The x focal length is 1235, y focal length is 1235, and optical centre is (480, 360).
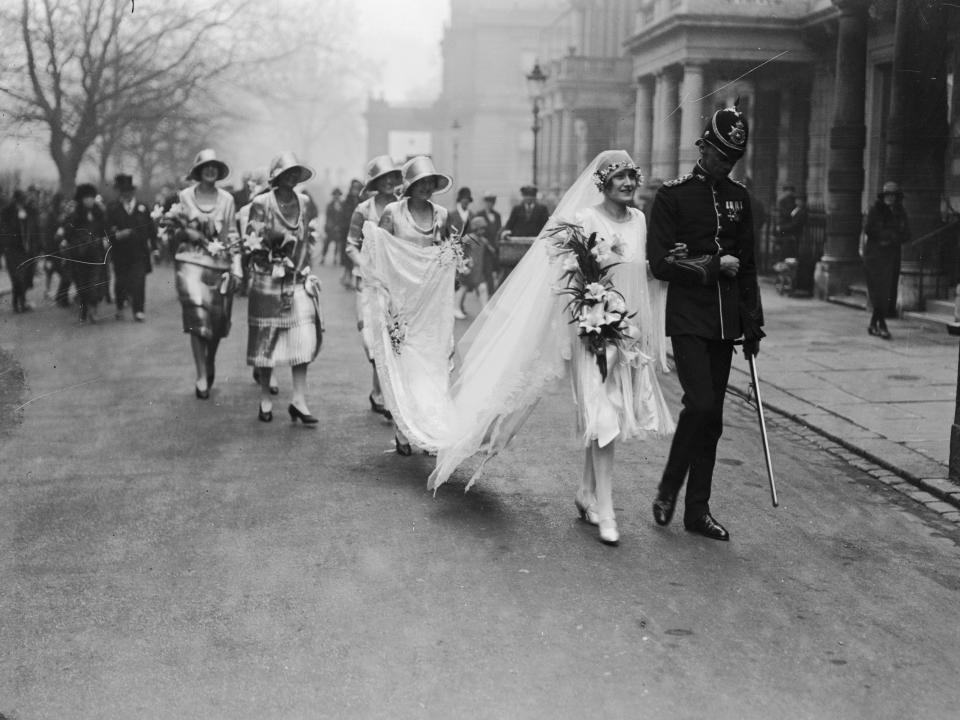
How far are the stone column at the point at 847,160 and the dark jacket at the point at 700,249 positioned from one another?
46.9ft

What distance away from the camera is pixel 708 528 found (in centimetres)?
633

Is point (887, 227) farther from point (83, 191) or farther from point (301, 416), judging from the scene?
point (83, 191)

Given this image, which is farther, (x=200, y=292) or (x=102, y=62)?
(x=102, y=62)

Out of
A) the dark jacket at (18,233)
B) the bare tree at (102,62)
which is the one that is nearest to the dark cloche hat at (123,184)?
the bare tree at (102,62)

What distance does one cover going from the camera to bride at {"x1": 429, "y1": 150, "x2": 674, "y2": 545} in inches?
248

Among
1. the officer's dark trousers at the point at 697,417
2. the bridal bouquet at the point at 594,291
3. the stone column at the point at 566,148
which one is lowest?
the officer's dark trousers at the point at 697,417

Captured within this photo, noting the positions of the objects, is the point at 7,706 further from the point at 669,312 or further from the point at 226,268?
the point at 226,268

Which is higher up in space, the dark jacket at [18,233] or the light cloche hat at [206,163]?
the light cloche hat at [206,163]

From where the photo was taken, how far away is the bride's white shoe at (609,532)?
6.13 meters

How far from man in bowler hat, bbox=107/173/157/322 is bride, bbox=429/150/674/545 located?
39.5 feet

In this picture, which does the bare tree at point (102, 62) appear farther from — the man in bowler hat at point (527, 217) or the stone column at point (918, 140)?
the stone column at point (918, 140)

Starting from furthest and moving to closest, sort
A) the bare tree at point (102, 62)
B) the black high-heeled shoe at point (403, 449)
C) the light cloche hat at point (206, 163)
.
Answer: the bare tree at point (102, 62)
the light cloche hat at point (206, 163)
the black high-heeled shoe at point (403, 449)

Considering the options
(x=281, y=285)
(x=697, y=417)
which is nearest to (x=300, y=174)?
(x=281, y=285)

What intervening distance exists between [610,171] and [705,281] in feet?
2.41
